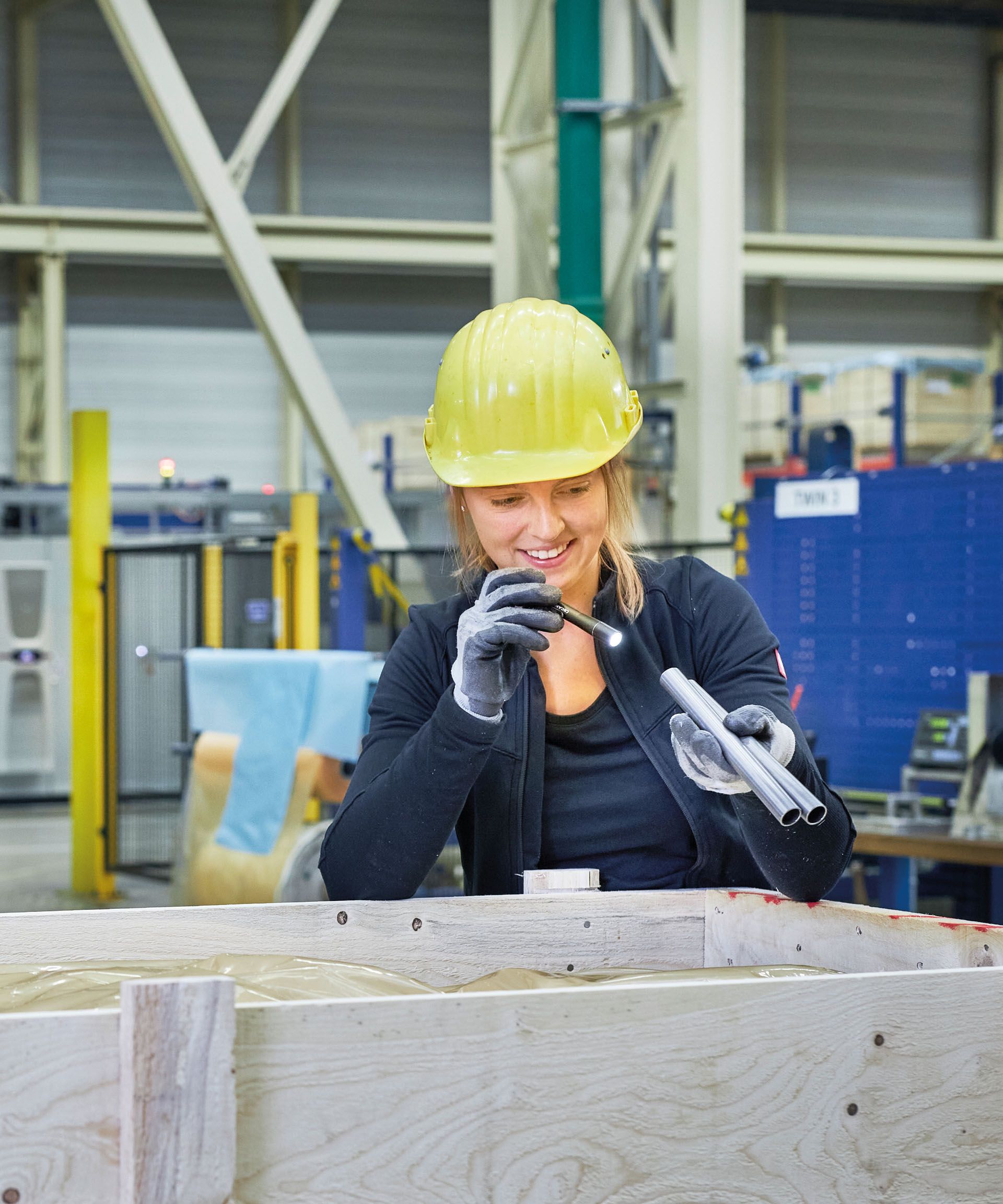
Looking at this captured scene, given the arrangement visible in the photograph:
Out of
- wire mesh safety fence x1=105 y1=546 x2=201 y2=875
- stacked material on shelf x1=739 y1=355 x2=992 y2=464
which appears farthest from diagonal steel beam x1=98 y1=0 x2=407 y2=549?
stacked material on shelf x1=739 y1=355 x2=992 y2=464

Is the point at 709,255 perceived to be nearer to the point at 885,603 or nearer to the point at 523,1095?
the point at 885,603

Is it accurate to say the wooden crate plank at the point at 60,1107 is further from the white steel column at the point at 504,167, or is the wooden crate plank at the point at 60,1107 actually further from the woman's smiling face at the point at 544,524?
the white steel column at the point at 504,167

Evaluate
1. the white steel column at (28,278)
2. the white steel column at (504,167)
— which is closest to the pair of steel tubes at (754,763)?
the white steel column at (504,167)

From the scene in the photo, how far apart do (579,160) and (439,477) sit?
527 centimetres

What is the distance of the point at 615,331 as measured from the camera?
716cm

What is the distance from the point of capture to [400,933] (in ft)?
4.97

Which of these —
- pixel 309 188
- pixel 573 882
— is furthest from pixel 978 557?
pixel 309 188

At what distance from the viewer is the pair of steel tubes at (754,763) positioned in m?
1.23

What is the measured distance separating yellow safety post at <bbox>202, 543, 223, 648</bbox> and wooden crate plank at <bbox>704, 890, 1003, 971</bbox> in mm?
5115

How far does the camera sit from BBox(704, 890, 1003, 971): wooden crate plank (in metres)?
1.34

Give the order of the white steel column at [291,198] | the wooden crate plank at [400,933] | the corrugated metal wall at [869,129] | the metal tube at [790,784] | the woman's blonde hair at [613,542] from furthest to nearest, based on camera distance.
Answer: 1. the corrugated metal wall at [869,129]
2. the white steel column at [291,198]
3. the woman's blonde hair at [613,542]
4. the wooden crate plank at [400,933]
5. the metal tube at [790,784]

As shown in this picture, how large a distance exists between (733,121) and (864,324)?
327 inches

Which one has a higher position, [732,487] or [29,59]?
[29,59]

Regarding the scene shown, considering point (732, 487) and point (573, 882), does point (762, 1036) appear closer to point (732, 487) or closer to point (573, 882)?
point (573, 882)
